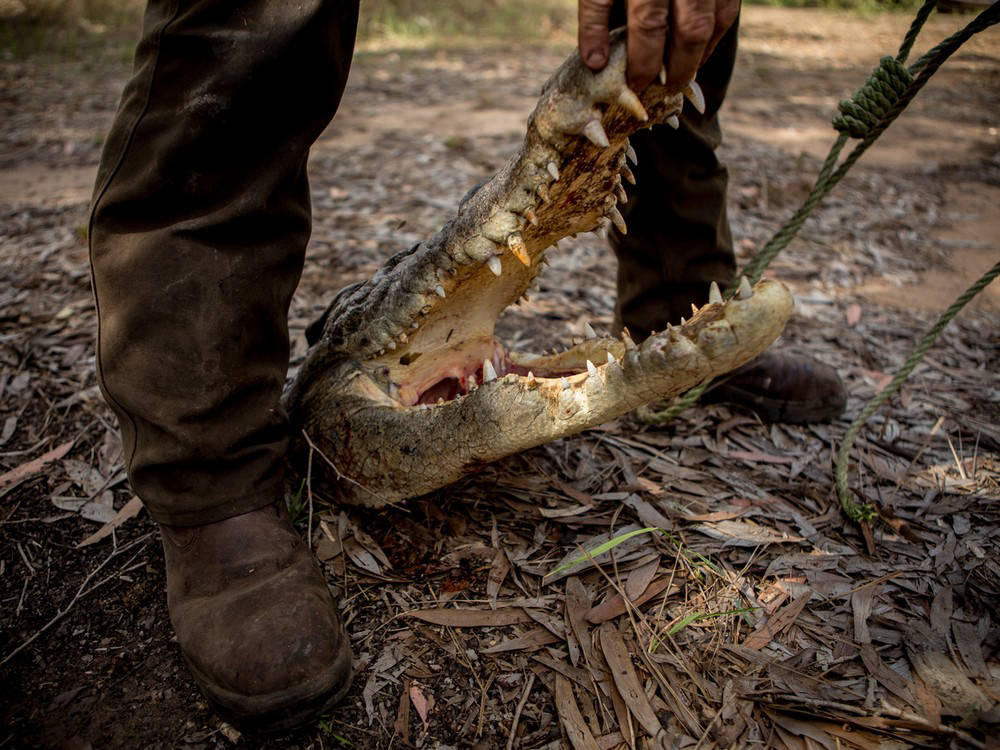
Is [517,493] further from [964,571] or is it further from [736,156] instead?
[736,156]

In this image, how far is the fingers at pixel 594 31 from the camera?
3.35 feet

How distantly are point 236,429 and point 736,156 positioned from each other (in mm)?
4401

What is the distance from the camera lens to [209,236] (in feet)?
4.23

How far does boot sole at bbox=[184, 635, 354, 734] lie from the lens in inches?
46.8

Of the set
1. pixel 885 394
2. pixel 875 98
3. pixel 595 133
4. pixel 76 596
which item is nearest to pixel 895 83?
pixel 875 98

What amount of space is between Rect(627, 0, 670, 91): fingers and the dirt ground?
42.7 inches

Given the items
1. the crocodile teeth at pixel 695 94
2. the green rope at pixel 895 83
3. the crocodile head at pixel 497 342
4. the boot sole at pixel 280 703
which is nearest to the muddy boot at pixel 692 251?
the green rope at pixel 895 83

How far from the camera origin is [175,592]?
1.38 meters

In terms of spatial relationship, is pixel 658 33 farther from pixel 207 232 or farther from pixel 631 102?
pixel 207 232

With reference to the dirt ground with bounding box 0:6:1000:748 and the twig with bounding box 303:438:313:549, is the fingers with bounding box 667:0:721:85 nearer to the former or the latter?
the dirt ground with bounding box 0:6:1000:748

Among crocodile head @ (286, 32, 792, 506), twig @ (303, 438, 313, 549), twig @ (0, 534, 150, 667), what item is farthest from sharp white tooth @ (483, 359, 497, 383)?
twig @ (0, 534, 150, 667)

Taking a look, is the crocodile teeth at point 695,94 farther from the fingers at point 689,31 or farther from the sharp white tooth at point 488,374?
the sharp white tooth at point 488,374

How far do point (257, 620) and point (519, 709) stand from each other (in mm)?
555

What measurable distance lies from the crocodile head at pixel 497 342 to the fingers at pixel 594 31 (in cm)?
2
